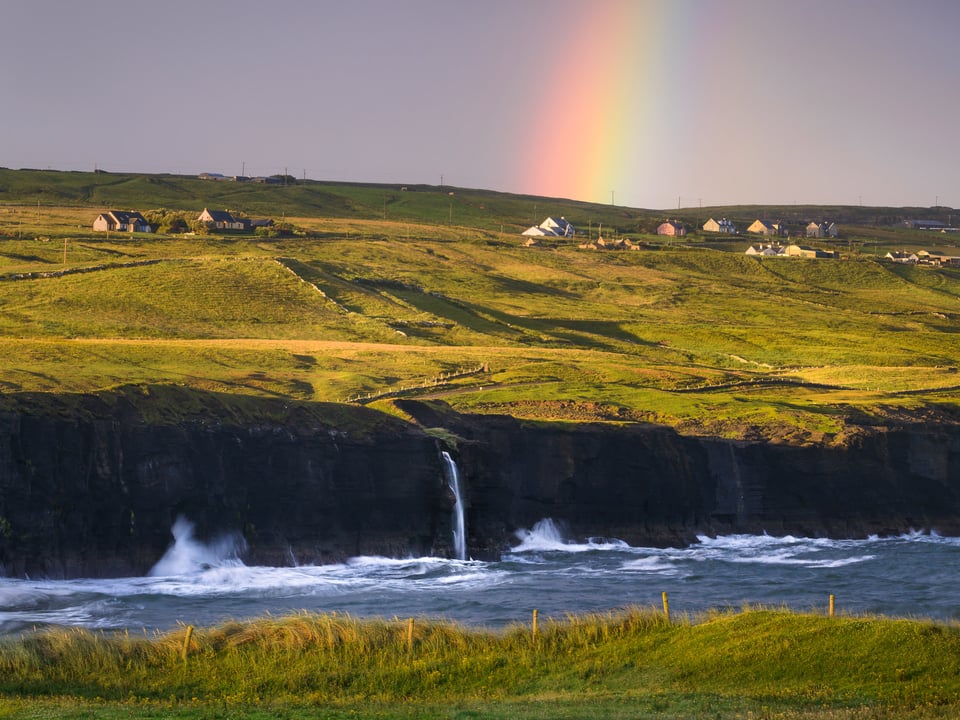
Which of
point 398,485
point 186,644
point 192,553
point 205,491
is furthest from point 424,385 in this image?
point 186,644

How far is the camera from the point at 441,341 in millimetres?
141500

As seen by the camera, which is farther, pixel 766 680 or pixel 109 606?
pixel 109 606

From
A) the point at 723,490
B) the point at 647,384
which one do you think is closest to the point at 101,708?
the point at 723,490

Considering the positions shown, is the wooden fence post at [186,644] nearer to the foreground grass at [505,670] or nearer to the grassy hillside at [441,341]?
the foreground grass at [505,670]

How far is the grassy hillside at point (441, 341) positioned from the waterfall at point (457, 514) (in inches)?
421

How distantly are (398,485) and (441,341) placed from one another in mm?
61913

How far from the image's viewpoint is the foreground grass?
37.7m

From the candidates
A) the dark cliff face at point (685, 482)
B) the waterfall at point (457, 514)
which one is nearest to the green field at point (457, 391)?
the dark cliff face at point (685, 482)

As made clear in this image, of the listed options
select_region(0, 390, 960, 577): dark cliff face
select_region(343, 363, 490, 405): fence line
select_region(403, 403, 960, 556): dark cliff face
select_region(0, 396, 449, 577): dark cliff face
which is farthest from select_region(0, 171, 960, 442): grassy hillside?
select_region(0, 396, 449, 577): dark cliff face

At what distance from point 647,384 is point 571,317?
55.1 metres

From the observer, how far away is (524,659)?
44.3 m

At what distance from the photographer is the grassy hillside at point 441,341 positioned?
10181cm

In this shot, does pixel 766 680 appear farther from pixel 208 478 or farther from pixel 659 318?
pixel 659 318

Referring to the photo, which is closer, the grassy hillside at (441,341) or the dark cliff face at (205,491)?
the dark cliff face at (205,491)
